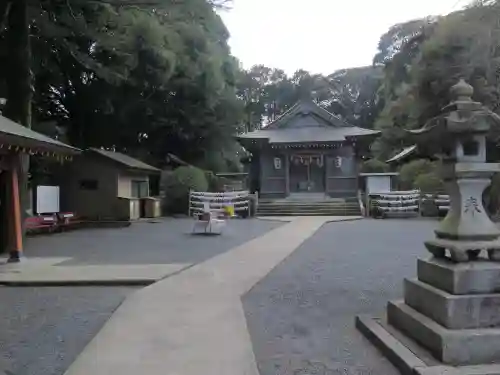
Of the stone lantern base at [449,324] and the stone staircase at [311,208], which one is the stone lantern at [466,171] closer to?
the stone lantern base at [449,324]

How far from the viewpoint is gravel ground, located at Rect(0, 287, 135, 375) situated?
4.29 m

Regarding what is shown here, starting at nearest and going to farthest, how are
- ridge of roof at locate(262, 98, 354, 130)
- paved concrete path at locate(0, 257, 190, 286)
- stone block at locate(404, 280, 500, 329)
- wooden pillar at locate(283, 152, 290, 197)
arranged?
stone block at locate(404, 280, 500, 329) → paved concrete path at locate(0, 257, 190, 286) → wooden pillar at locate(283, 152, 290, 197) → ridge of roof at locate(262, 98, 354, 130)

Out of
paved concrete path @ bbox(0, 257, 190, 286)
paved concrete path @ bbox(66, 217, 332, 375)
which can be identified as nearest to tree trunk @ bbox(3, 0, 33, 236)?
paved concrete path @ bbox(0, 257, 190, 286)

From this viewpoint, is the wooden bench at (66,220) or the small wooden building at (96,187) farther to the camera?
the small wooden building at (96,187)

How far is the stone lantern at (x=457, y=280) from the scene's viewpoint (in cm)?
380

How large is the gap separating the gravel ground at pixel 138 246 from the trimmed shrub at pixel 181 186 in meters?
8.12

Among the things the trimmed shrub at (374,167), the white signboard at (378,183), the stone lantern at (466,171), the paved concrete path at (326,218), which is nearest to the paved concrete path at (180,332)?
the stone lantern at (466,171)

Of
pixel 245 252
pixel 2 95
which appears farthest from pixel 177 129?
pixel 245 252

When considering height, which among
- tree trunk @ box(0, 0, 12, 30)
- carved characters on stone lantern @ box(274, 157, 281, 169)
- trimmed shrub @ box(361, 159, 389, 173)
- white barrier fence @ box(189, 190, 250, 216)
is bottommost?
white barrier fence @ box(189, 190, 250, 216)

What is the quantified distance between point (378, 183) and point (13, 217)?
19548mm

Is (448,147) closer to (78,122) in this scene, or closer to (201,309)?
(201,309)

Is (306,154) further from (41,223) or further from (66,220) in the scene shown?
(41,223)

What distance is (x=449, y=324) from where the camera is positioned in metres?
3.95

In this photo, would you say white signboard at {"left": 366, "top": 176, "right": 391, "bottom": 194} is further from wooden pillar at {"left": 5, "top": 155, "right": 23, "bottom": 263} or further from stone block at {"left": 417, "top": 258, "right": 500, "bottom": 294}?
stone block at {"left": 417, "top": 258, "right": 500, "bottom": 294}
